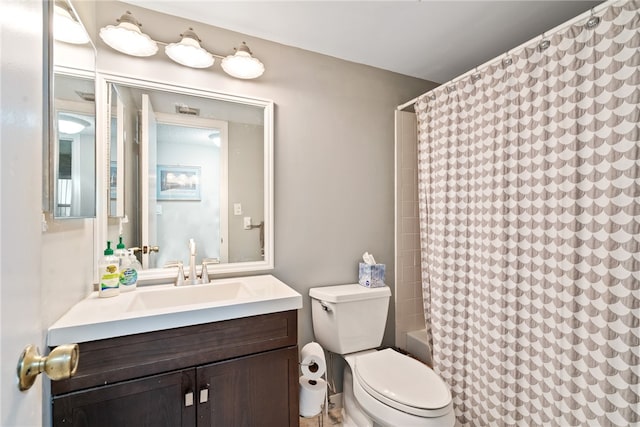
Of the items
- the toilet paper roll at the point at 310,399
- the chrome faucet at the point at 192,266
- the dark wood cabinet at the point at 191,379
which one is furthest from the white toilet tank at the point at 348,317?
the chrome faucet at the point at 192,266

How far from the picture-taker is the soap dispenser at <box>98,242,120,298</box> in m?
1.20

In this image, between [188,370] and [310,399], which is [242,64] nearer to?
[188,370]

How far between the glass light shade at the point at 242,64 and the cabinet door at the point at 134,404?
1414 millimetres

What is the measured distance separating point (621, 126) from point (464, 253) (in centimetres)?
82

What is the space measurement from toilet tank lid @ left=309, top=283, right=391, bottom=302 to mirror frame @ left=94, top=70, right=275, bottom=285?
1.05 ft

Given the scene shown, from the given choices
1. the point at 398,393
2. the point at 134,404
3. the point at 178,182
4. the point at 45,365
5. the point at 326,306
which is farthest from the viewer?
the point at 326,306

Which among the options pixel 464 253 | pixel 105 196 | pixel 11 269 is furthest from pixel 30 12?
pixel 464 253

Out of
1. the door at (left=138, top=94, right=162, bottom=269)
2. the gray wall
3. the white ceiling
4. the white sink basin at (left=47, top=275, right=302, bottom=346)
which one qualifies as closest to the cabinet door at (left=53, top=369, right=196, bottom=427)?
the white sink basin at (left=47, top=275, right=302, bottom=346)

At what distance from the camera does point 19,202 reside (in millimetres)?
467

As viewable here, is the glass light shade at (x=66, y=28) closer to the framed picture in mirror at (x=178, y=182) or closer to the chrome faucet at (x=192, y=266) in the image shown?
the framed picture in mirror at (x=178, y=182)

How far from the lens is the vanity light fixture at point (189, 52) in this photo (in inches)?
53.6

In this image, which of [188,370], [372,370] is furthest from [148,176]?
[372,370]

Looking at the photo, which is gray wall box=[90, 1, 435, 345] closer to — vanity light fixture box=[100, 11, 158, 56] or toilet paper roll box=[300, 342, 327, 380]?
vanity light fixture box=[100, 11, 158, 56]

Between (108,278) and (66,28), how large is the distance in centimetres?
96
